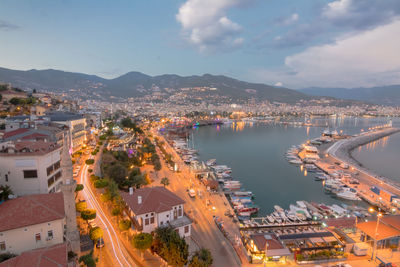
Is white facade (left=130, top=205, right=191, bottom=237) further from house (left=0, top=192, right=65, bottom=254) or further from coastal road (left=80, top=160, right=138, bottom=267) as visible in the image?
house (left=0, top=192, right=65, bottom=254)

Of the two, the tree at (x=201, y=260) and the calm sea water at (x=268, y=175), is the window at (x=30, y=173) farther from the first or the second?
the calm sea water at (x=268, y=175)

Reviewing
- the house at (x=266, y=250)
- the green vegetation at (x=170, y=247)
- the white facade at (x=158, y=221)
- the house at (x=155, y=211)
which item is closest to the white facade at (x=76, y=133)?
the house at (x=155, y=211)

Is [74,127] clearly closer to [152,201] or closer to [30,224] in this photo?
[152,201]

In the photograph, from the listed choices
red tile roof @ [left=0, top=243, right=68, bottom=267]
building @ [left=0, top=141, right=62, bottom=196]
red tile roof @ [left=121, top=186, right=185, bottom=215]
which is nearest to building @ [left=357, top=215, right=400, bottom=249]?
red tile roof @ [left=121, top=186, right=185, bottom=215]

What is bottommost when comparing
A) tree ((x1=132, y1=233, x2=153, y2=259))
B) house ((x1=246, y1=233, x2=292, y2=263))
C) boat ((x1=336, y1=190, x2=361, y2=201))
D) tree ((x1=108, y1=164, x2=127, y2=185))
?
boat ((x1=336, y1=190, x2=361, y2=201))

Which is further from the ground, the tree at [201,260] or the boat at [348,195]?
the tree at [201,260]

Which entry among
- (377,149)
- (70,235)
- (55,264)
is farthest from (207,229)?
(377,149)

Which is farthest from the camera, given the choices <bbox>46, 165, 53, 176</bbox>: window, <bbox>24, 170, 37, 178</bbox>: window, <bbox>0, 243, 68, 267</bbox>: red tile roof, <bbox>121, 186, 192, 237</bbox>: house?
<bbox>46, 165, 53, 176</bbox>: window
